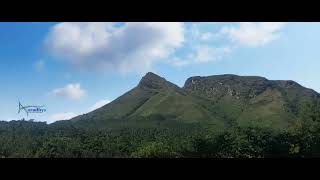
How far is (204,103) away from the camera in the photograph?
5482 inches

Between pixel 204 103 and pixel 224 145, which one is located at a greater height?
pixel 204 103

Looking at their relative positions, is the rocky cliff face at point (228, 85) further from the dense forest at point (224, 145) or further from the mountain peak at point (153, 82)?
the dense forest at point (224, 145)

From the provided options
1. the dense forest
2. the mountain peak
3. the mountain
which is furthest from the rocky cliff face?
the dense forest

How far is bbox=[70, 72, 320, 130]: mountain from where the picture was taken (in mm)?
120312

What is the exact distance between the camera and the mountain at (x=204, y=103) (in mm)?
120312

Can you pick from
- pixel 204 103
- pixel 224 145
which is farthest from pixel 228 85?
pixel 224 145

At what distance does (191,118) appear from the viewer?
122 metres

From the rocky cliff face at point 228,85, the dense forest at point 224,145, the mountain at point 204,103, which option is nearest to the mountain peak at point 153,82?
the mountain at point 204,103

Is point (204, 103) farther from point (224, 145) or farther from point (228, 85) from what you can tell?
point (224, 145)

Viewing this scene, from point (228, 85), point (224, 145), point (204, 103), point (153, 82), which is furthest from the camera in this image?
point (153, 82)
